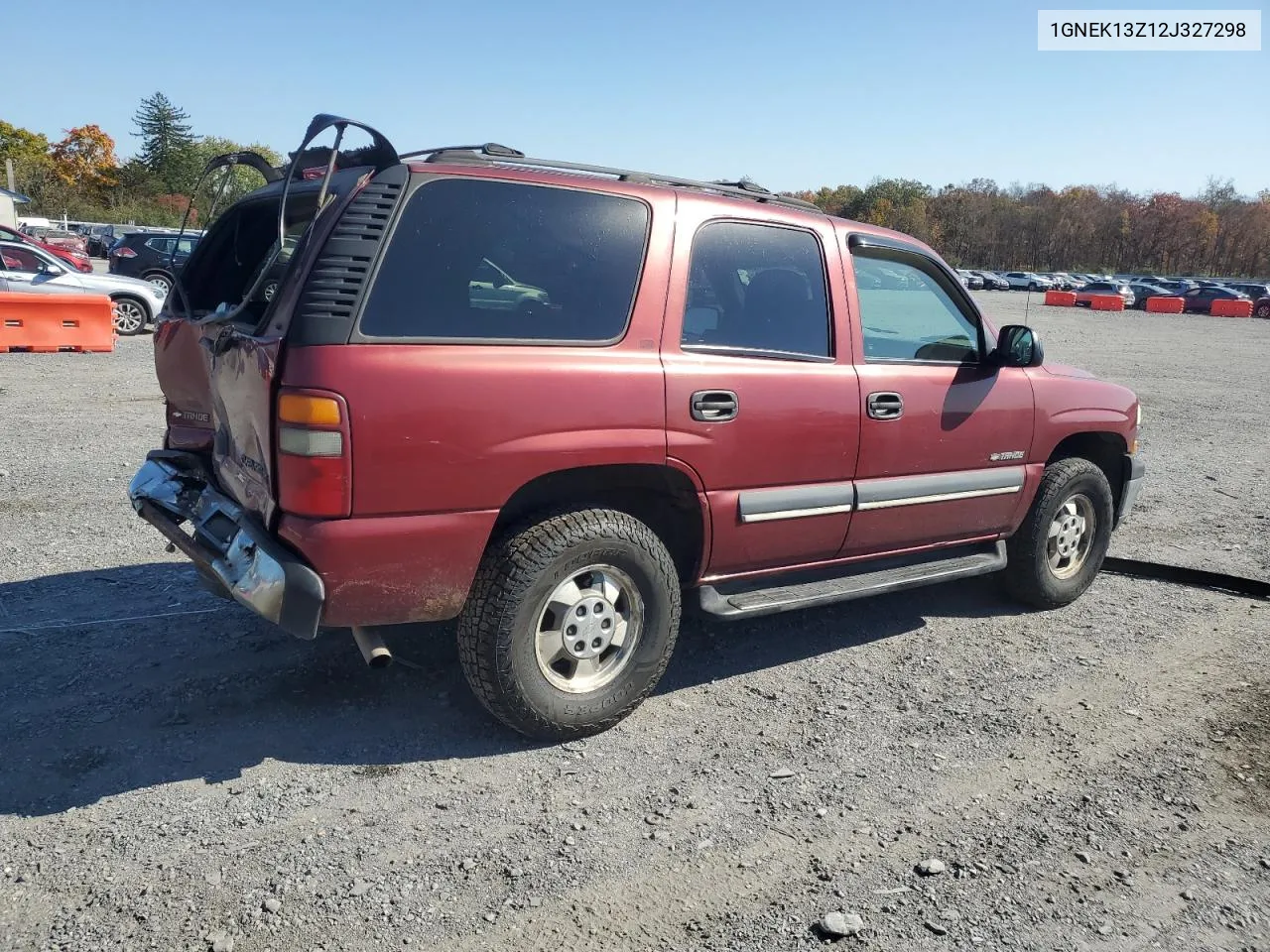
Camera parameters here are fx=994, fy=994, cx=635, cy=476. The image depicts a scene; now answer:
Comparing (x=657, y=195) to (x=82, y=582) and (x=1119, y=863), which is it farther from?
(x=82, y=582)

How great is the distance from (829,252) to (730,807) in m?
2.40

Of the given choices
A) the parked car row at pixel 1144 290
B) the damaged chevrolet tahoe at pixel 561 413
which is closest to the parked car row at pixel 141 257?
the damaged chevrolet tahoe at pixel 561 413

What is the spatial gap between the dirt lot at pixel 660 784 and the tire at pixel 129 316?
12195mm

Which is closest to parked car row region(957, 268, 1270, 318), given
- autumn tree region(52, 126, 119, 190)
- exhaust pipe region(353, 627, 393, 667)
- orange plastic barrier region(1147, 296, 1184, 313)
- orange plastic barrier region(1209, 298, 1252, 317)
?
orange plastic barrier region(1209, 298, 1252, 317)

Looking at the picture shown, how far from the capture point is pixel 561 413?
11.3 feet

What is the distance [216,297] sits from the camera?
4895 millimetres

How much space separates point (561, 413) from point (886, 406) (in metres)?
1.63

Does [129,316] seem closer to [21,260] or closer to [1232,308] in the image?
[21,260]

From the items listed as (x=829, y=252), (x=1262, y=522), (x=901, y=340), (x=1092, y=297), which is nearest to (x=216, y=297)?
(x=829, y=252)

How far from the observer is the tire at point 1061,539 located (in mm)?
5199

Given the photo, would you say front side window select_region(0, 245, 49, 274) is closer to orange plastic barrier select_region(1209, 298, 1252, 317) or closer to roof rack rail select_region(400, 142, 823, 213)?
roof rack rail select_region(400, 142, 823, 213)

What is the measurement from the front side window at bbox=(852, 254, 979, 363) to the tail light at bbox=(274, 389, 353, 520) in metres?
2.36

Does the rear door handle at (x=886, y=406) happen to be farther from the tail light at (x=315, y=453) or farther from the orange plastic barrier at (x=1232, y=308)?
the orange plastic barrier at (x=1232, y=308)

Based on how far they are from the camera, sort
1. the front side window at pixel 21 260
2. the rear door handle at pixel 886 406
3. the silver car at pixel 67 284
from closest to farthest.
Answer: the rear door handle at pixel 886 406, the silver car at pixel 67 284, the front side window at pixel 21 260
